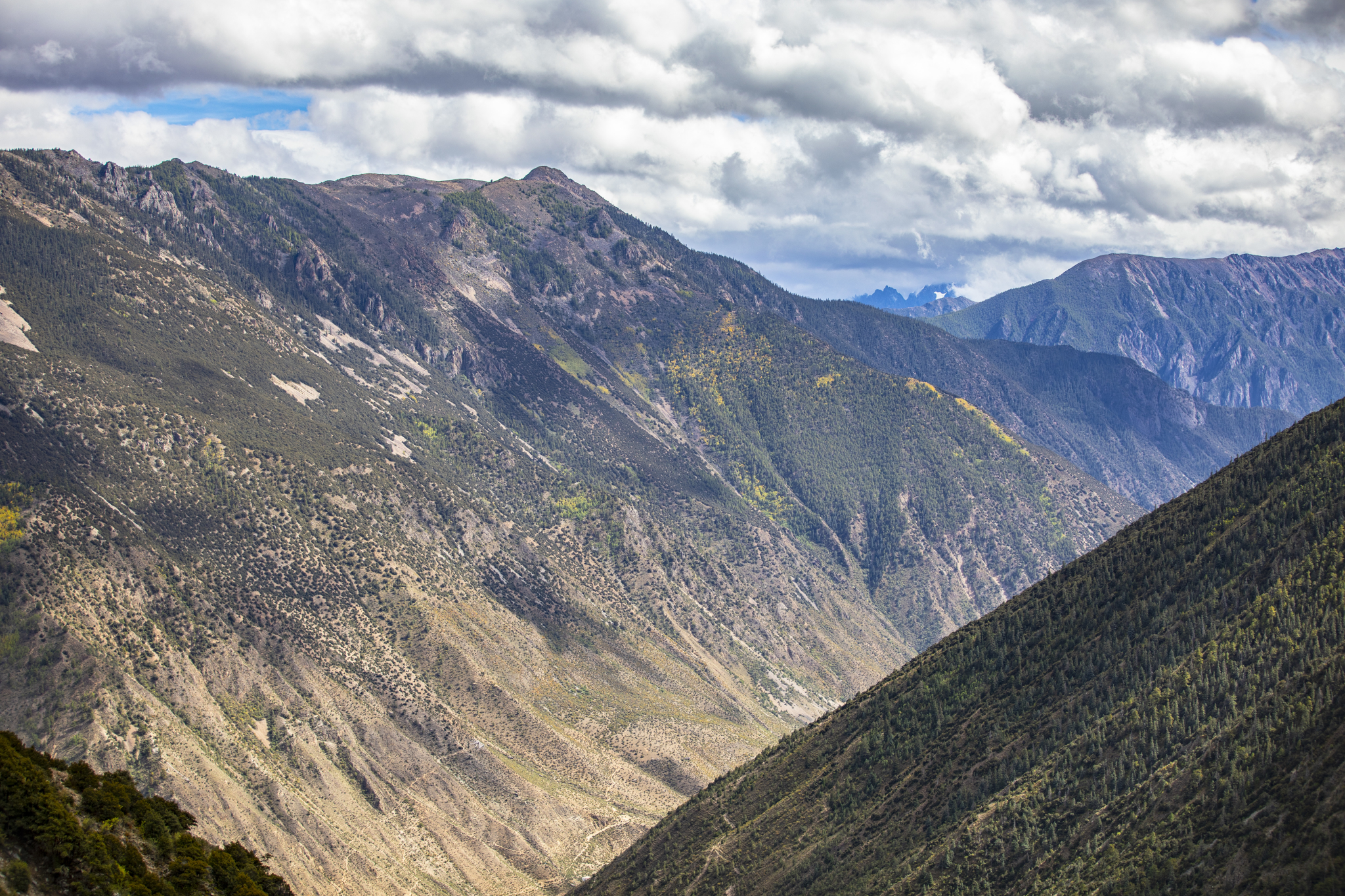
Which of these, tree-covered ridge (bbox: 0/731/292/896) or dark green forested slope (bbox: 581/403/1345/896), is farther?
dark green forested slope (bbox: 581/403/1345/896)

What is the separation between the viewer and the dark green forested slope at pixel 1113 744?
337ft

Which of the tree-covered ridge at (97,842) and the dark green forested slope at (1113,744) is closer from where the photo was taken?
the tree-covered ridge at (97,842)

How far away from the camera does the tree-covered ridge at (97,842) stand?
8056 cm

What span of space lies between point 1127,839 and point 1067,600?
60.3 meters

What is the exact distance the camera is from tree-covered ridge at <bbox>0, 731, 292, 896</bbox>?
264ft

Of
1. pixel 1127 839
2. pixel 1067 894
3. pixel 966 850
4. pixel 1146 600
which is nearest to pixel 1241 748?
pixel 1127 839

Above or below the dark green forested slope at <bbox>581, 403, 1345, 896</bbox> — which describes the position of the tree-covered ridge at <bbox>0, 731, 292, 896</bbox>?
above

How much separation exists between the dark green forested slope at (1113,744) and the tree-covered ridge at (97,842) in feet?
232

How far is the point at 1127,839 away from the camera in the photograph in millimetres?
110062

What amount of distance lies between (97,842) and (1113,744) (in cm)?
10135

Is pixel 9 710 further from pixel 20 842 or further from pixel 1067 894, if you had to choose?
pixel 1067 894

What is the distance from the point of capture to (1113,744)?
130 metres

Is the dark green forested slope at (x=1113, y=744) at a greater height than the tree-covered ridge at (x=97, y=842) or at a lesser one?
lesser

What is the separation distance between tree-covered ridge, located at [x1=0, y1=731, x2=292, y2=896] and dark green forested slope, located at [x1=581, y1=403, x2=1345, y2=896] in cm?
7073
